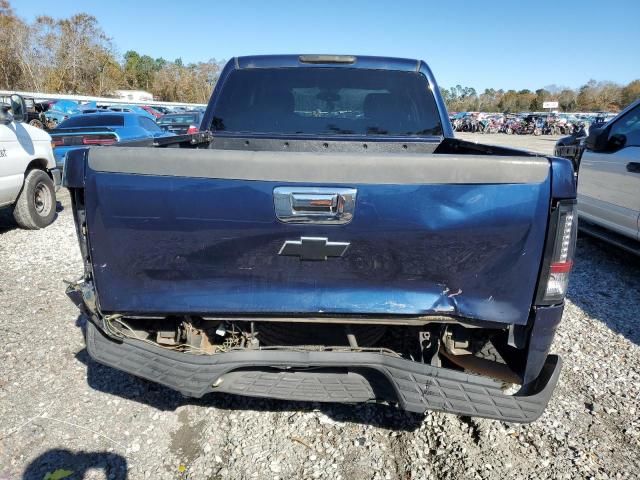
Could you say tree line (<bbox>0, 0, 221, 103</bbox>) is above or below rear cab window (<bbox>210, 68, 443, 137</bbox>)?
above

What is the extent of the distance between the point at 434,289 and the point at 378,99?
2166 millimetres

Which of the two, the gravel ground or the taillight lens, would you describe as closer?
the taillight lens

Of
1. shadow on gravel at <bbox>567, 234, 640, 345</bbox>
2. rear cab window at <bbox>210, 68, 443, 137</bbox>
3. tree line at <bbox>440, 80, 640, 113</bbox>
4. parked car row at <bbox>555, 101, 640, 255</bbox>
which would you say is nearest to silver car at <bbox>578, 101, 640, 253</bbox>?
parked car row at <bbox>555, 101, 640, 255</bbox>

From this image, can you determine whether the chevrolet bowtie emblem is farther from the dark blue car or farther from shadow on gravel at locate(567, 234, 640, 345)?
the dark blue car

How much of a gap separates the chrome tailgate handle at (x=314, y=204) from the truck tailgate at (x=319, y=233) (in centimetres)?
1

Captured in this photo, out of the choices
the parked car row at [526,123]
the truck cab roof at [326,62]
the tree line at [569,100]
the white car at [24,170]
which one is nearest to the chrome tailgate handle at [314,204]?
the truck cab roof at [326,62]

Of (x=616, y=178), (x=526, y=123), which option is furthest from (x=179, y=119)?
(x=526, y=123)

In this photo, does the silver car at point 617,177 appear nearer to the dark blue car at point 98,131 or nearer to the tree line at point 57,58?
the dark blue car at point 98,131

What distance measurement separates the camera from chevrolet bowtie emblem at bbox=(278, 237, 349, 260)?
1.96 m

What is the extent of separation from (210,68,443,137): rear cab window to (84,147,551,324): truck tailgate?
1772 mm

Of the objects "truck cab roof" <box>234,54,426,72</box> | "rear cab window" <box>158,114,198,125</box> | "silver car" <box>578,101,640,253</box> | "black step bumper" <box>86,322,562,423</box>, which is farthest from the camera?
"rear cab window" <box>158,114,198,125</box>

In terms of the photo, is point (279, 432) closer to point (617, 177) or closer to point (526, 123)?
point (617, 177)

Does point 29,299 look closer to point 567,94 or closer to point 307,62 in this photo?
point 307,62

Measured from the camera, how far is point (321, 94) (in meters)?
3.73
